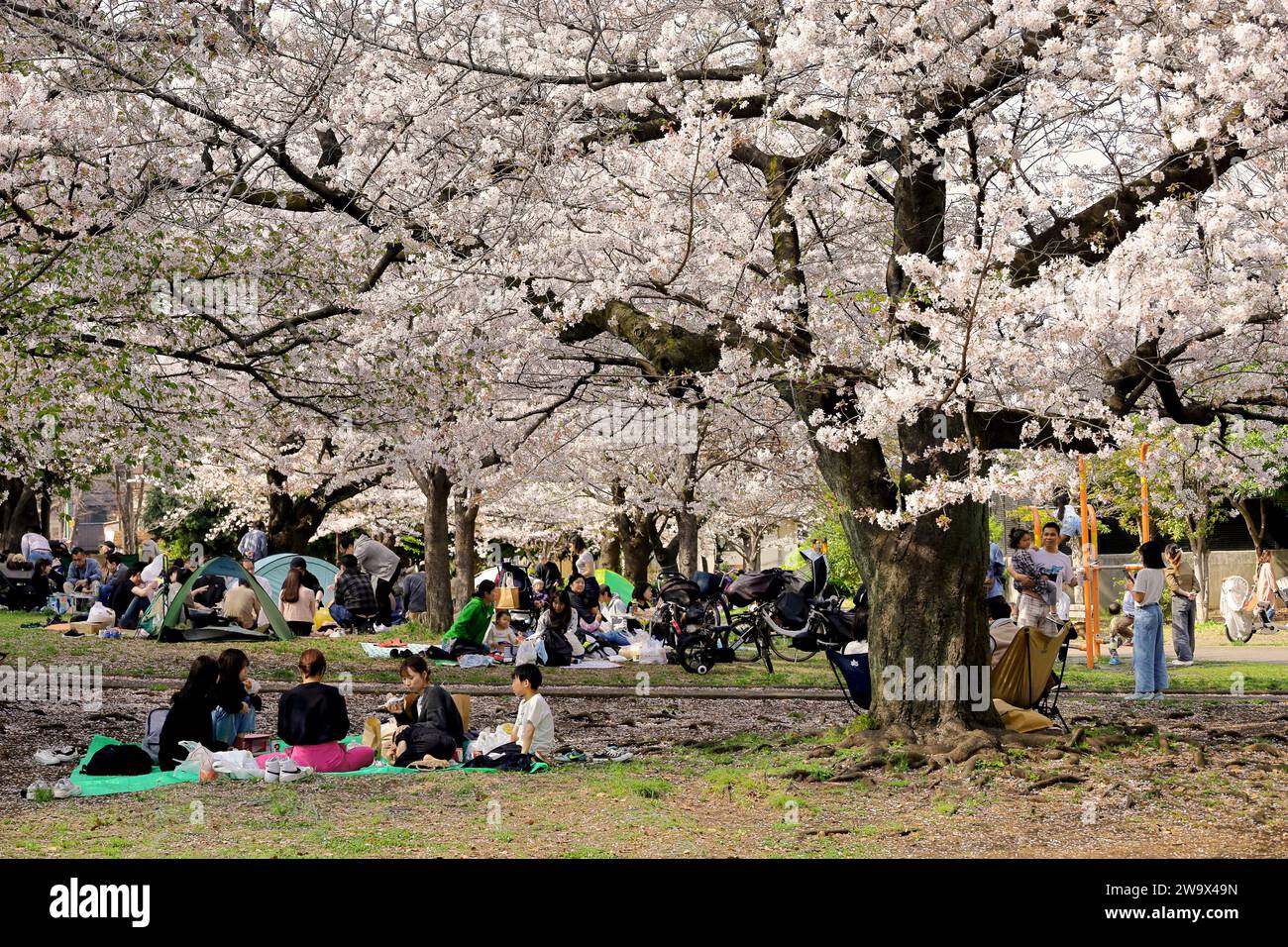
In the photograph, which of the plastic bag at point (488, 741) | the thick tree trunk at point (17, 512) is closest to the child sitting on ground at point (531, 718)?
the plastic bag at point (488, 741)

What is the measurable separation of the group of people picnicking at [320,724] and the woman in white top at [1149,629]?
625 centimetres

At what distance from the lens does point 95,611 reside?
66.3ft

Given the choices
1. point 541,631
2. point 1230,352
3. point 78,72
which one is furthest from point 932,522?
point 541,631

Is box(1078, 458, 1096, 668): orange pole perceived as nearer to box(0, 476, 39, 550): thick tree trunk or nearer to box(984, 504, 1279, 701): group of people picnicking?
box(984, 504, 1279, 701): group of people picnicking

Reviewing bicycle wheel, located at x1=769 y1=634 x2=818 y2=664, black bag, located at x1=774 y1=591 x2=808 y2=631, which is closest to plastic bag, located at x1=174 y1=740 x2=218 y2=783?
bicycle wheel, located at x1=769 y1=634 x2=818 y2=664

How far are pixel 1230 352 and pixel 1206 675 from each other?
5.95 m

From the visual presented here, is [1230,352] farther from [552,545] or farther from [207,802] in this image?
[552,545]

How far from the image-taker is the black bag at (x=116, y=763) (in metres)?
8.78

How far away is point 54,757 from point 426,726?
259 cm

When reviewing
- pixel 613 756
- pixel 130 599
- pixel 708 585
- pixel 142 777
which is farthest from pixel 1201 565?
pixel 142 777

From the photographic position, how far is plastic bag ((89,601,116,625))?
66.0ft

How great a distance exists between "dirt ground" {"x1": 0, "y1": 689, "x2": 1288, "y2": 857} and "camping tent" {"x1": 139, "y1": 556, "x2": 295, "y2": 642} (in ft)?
26.7

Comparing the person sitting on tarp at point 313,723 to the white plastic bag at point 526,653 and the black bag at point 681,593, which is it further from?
the black bag at point 681,593

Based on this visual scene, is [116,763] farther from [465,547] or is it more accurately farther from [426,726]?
[465,547]
